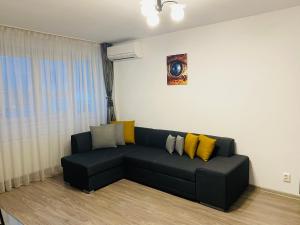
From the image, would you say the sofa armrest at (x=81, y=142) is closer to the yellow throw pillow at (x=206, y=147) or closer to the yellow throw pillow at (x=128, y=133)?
the yellow throw pillow at (x=128, y=133)

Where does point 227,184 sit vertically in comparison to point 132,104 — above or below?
below

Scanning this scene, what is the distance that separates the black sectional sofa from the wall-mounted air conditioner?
1490 mm

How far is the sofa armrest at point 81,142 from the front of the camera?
397 centimetres

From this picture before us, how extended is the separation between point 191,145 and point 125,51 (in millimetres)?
2208

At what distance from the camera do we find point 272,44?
303 cm

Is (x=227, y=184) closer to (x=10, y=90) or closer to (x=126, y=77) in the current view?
(x=126, y=77)

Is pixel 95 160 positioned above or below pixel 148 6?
below

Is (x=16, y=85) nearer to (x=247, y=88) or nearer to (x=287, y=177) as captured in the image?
(x=247, y=88)

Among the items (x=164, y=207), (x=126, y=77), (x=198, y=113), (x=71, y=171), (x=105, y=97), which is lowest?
(x=164, y=207)

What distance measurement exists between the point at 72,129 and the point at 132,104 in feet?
4.21

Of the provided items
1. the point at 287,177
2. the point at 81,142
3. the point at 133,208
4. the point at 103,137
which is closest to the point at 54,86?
the point at 81,142

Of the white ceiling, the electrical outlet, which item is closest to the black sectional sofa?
the electrical outlet

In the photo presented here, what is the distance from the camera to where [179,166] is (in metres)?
3.16

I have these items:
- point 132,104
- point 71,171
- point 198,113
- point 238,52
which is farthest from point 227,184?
point 132,104
